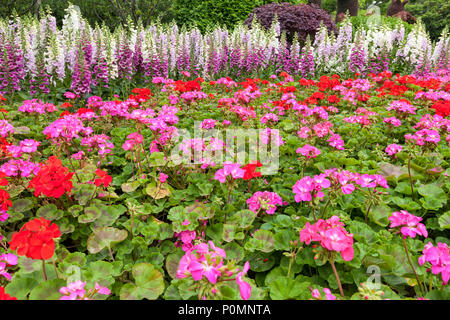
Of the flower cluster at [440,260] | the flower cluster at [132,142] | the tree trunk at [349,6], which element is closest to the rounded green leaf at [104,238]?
the flower cluster at [132,142]

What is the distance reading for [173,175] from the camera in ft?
8.49

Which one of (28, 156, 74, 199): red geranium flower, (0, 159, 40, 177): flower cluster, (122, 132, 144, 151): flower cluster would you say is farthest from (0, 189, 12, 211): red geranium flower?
(122, 132, 144, 151): flower cluster

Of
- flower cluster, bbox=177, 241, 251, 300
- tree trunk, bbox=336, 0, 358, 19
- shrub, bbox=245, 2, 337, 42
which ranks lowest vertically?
flower cluster, bbox=177, 241, 251, 300

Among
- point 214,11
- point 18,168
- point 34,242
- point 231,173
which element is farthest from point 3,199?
point 214,11

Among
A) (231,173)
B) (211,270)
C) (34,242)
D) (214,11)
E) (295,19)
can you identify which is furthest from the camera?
(214,11)

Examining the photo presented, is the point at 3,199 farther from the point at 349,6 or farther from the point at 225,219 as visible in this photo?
the point at 349,6

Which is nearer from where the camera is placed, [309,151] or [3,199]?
[3,199]

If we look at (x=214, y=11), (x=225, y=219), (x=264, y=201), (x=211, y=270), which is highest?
(x=214, y=11)

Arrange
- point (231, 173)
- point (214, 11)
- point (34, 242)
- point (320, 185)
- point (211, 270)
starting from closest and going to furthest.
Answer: point (211, 270), point (34, 242), point (320, 185), point (231, 173), point (214, 11)

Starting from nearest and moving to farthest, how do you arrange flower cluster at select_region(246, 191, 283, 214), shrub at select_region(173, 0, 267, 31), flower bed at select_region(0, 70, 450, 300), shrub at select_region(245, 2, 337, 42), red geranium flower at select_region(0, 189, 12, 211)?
1. flower bed at select_region(0, 70, 450, 300)
2. red geranium flower at select_region(0, 189, 12, 211)
3. flower cluster at select_region(246, 191, 283, 214)
4. shrub at select_region(245, 2, 337, 42)
5. shrub at select_region(173, 0, 267, 31)

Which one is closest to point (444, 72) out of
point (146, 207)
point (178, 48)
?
point (178, 48)

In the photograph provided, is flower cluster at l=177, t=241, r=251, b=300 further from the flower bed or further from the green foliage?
the green foliage

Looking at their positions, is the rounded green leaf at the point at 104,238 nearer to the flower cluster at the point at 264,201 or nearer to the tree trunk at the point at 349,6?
the flower cluster at the point at 264,201

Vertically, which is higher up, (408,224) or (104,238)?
(408,224)
